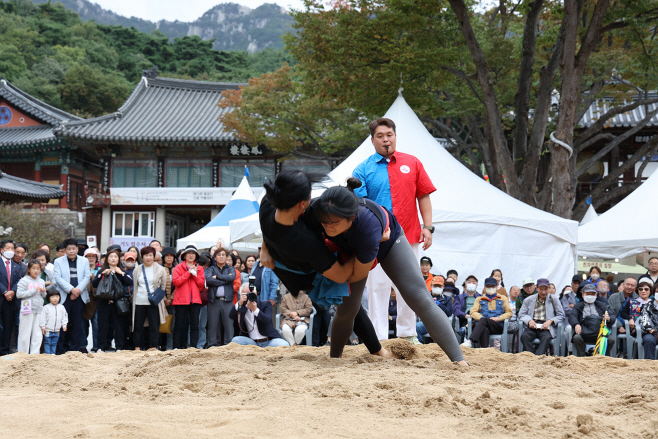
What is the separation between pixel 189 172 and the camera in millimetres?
22453

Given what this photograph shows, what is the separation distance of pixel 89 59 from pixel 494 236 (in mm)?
35305

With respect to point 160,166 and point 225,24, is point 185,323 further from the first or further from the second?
point 225,24

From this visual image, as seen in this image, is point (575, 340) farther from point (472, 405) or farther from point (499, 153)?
point (472, 405)

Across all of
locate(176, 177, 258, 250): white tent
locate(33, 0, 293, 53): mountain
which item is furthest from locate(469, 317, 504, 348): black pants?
locate(33, 0, 293, 53): mountain

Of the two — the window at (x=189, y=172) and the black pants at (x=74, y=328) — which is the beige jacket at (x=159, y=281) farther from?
the window at (x=189, y=172)

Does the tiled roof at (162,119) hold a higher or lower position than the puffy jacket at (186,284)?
higher

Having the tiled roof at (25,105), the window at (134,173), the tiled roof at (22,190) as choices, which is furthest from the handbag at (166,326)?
the tiled roof at (25,105)

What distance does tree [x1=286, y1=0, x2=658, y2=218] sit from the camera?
8570 mm

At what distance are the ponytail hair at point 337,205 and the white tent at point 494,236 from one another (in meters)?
5.07

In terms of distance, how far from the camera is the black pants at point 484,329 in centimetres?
666

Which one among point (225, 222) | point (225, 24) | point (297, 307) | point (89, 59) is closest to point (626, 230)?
point (297, 307)

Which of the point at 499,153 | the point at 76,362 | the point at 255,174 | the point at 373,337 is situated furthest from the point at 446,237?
the point at 255,174

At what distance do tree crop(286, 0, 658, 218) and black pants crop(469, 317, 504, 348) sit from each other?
3.16 meters

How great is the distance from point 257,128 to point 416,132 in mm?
7419
